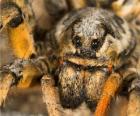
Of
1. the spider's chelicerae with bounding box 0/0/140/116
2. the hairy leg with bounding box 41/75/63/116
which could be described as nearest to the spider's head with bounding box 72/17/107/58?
the spider's chelicerae with bounding box 0/0/140/116

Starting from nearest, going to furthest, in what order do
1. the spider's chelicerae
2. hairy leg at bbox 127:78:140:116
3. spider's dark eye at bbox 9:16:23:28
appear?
hairy leg at bbox 127:78:140:116, the spider's chelicerae, spider's dark eye at bbox 9:16:23:28

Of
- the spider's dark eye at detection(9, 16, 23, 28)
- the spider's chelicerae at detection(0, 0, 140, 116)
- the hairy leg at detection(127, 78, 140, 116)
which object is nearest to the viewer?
the hairy leg at detection(127, 78, 140, 116)

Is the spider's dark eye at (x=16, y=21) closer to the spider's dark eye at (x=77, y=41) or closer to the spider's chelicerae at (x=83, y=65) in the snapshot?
the spider's chelicerae at (x=83, y=65)

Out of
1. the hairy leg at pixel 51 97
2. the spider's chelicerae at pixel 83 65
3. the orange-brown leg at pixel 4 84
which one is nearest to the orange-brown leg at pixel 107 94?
the spider's chelicerae at pixel 83 65

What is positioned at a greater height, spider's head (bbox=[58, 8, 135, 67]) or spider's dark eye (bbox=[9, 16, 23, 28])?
spider's dark eye (bbox=[9, 16, 23, 28])

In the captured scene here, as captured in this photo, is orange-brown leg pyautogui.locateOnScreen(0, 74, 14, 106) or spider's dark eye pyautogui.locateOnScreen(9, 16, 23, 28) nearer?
orange-brown leg pyautogui.locateOnScreen(0, 74, 14, 106)

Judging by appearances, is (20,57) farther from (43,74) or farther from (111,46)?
(111,46)

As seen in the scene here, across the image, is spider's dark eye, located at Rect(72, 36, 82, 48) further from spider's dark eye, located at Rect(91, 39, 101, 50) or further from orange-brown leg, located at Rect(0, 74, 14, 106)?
orange-brown leg, located at Rect(0, 74, 14, 106)

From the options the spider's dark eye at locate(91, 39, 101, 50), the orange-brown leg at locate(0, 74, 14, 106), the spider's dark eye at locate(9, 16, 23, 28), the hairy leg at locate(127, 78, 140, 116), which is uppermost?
the spider's dark eye at locate(9, 16, 23, 28)

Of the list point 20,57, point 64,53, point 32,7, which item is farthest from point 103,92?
point 32,7

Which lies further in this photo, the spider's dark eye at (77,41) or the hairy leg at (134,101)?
the spider's dark eye at (77,41)
